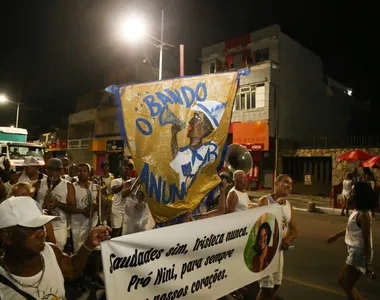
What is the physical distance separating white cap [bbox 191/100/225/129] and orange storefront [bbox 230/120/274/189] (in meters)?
18.3

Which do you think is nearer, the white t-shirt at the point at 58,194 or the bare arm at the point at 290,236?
the bare arm at the point at 290,236

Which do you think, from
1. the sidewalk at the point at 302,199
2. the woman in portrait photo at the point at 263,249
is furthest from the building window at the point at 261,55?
the woman in portrait photo at the point at 263,249

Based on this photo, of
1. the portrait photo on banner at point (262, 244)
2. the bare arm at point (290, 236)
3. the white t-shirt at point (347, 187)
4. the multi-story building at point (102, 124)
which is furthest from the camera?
the multi-story building at point (102, 124)

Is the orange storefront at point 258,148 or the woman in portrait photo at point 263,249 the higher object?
the orange storefront at point 258,148

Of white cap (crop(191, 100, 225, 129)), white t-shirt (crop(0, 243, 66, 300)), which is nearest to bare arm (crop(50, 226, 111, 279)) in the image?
white t-shirt (crop(0, 243, 66, 300))

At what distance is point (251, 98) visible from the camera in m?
22.3

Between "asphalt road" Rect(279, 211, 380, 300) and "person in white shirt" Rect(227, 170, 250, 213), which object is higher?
"person in white shirt" Rect(227, 170, 250, 213)

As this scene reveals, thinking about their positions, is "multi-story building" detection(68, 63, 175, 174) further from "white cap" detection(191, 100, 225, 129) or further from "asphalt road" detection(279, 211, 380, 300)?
"white cap" detection(191, 100, 225, 129)

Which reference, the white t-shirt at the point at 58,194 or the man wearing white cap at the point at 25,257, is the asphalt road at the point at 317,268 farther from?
the man wearing white cap at the point at 25,257

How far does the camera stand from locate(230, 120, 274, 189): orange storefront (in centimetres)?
2100

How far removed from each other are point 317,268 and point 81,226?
4.35m

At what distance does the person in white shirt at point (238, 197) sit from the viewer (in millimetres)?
4254

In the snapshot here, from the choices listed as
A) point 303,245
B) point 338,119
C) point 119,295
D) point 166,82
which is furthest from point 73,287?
point 338,119

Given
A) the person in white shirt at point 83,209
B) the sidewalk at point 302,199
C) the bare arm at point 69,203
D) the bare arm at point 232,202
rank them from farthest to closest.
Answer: the sidewalk at point 302,199 → the person in white shirt at point 83,209 → the bare arm at point 69,203 → the bare arm at point 232,202
